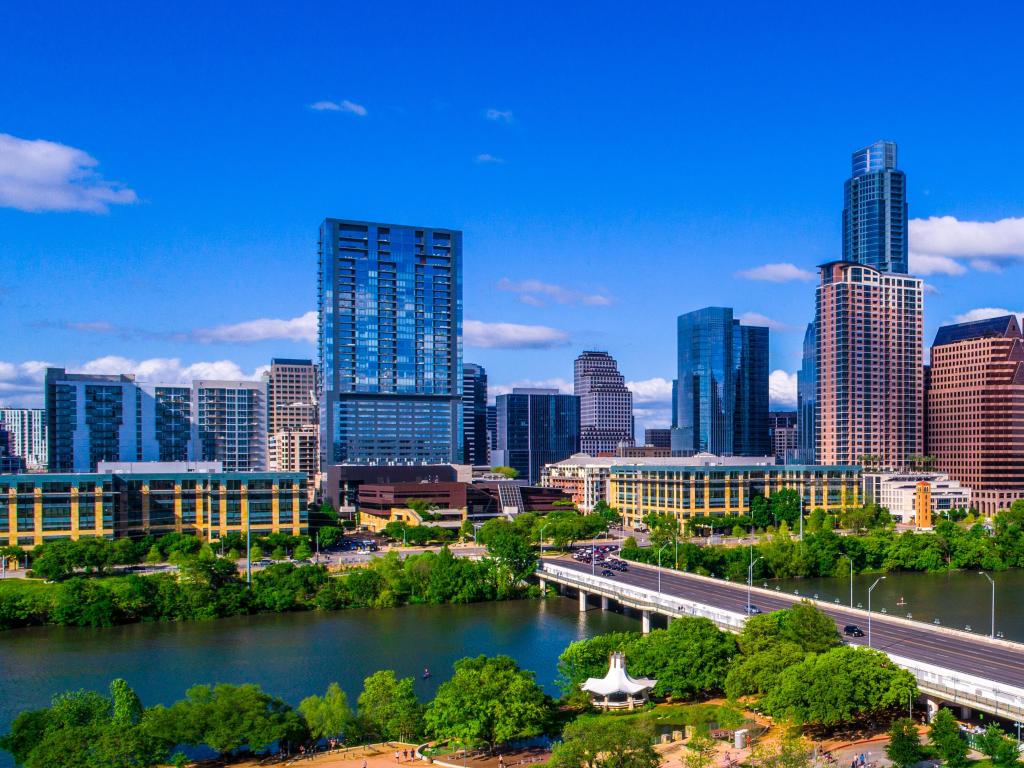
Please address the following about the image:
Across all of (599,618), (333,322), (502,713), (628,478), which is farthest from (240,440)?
(502,713)

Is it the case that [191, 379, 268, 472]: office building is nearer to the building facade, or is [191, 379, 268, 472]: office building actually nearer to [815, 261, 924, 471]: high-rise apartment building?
the building facade

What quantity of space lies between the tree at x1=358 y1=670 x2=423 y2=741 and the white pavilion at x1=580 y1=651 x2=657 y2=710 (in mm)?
10244

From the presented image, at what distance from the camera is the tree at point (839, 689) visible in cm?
4812

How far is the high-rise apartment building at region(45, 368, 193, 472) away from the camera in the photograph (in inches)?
6850

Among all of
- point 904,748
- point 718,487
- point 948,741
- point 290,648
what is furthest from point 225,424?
point 948,741

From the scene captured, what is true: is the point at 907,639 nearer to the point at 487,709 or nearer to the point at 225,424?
the point at 487,709

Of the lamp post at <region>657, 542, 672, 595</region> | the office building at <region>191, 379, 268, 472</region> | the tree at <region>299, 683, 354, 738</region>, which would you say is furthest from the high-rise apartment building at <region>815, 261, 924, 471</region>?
the tree at <region>299, 683, 354, 738</region>

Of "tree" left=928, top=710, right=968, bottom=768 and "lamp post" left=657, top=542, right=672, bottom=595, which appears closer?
"tree" left=928, top=710, right=968, bottom=768

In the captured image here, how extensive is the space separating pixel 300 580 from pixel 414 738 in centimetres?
4312

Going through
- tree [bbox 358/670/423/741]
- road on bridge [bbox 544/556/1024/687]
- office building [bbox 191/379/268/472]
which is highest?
office building [bbox 191/379/268/472]

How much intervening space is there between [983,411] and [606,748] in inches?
6054

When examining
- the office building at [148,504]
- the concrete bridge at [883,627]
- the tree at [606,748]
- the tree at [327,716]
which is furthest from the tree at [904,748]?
the office building at [148,504]

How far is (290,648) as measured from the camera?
73.3 metres

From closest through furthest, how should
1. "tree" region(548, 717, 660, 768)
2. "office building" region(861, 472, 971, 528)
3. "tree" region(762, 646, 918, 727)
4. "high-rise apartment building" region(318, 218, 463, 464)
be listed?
"tree" region(548, 717, 660, 768) → "tree" region(762, 646, 918, 727) → "office building" region(861, 472, 971, 528) → "high-rise apartment building" region(318, 218, 463, 464)
